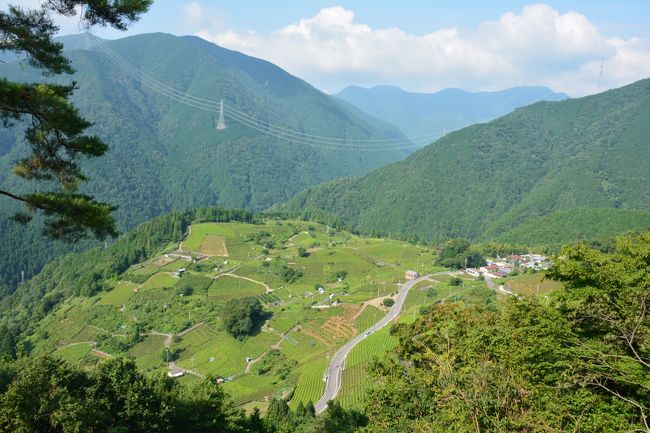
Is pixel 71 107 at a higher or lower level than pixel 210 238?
higher

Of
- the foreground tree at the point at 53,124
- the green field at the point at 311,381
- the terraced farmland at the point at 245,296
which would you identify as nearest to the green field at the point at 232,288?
the terraced farmland at the point at 245,296

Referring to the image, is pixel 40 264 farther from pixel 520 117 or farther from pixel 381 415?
pixel 520 117

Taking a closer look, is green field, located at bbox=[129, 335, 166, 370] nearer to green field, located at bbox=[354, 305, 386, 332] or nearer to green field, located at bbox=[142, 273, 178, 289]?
green field, located at bbox=[142, 273, 178, 289]

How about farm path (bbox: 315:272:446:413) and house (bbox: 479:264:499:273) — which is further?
house (bbox: 479:264:499:273)

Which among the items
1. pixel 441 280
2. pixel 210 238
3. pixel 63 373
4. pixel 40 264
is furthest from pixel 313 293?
pixel 40 264

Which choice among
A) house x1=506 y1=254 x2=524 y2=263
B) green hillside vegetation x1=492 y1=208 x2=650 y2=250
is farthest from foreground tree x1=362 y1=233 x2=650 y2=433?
green hillside vegetation x1=492 y1=208 x2=650 y2=250

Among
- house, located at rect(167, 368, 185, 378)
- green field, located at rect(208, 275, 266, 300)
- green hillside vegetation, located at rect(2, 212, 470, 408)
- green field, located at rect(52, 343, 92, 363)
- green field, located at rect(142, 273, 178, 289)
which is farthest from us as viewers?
green field, located at rect(142, 273, 178, 289)
